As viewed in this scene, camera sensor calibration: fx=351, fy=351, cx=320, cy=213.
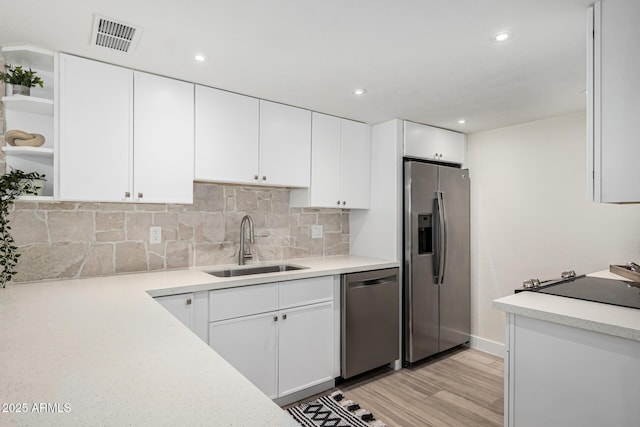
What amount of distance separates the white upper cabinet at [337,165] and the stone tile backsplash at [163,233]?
32cm

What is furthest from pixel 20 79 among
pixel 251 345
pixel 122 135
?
pixel 251 345

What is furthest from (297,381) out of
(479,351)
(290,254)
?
(479,351)

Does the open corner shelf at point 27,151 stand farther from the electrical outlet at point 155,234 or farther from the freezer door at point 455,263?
the freezer door at point 455,263

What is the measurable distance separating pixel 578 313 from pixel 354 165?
2257 mm

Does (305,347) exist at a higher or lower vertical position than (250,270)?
lower

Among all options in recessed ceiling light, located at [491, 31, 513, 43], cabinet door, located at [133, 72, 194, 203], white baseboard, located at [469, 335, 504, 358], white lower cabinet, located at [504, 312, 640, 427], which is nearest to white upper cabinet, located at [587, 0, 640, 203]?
recessed ceiling light, located at [491, 31, 513, 43]

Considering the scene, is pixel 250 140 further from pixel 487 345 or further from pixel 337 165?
pixel 487 345

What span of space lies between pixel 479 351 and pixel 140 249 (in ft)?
11.0

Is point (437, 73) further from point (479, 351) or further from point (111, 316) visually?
point (479, 351)

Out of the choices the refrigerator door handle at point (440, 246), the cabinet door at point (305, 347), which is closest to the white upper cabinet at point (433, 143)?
the refrigerator door handle at point (440, 246)

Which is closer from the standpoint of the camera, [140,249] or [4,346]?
[4,346]

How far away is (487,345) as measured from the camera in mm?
3600

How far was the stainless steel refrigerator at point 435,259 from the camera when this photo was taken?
3.24m

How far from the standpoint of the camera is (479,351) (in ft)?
11.9
